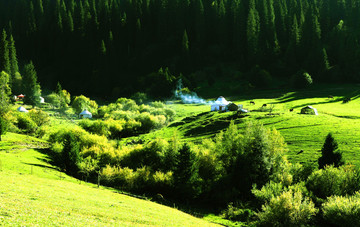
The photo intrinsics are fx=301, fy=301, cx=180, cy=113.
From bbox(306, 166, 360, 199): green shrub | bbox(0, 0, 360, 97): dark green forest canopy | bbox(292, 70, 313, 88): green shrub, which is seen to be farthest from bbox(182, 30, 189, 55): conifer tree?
bbox(306, 166, 360, 199): green shrub

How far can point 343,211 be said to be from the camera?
116ft

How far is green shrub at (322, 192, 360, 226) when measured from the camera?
3491 centimetres

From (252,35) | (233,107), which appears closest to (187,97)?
(233,107)

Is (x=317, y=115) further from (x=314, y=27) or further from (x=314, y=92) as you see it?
(x=314, y=27)

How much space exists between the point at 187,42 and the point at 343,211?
129m

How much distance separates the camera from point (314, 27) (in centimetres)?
13525

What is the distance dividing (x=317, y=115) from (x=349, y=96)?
3347 centimetres

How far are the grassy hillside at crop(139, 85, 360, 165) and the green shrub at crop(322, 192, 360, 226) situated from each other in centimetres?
1328

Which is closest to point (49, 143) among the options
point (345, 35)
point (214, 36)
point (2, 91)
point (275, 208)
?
point (2, 91)

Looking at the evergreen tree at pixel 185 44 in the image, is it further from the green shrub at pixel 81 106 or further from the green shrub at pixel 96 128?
the green shrub at pixel 96 128

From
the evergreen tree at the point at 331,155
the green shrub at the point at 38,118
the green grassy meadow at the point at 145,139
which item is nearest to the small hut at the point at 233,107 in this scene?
the green grassy meadow at the point at 145,139

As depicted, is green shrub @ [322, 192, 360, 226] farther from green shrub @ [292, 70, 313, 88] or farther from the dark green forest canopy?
the dark green forest canopy

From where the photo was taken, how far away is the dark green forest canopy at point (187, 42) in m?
135

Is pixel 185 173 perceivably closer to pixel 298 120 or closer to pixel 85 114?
pixel 298 120
